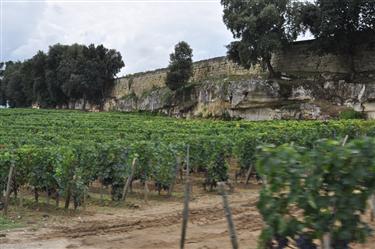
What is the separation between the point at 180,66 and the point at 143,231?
40.6 m

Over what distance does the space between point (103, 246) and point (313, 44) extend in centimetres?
3131

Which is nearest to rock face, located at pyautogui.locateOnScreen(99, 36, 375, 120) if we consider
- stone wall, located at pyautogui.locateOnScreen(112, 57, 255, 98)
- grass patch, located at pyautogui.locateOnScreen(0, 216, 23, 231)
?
stone wall, located at pyautogui.locateOnScreen(112, 57, 255, 98)

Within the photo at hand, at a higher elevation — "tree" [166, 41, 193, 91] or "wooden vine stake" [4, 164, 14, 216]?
"tree" [166, 41, 193, 91]

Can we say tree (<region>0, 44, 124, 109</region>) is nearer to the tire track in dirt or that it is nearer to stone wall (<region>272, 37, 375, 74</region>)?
stone wall (<region>272, 37, 375, 74</region>)

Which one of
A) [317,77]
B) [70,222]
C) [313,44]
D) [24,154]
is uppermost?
[313,44]

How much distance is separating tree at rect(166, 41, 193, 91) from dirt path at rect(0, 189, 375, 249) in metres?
37.4

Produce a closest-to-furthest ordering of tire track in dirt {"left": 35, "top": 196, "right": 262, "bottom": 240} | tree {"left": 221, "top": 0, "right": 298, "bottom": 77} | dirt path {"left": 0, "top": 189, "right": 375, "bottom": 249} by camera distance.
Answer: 1. dirt path {"left": 0, "top": 189, "right": 375, "bottom": 249}
2. tire track in dirt {"left": 35, "top": 196, "right": 262, "bottom": 240}
3. tree {"left": 221, "top": 0, "right": 298, "bottom": 77}

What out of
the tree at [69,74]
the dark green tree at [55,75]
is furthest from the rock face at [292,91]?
the dark green tree at [55,75]

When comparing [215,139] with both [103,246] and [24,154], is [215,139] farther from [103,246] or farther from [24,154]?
[103,246]

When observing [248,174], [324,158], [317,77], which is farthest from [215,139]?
[317,77]

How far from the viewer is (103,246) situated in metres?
8.00

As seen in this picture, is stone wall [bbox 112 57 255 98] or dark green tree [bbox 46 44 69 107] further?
dark green tree [bbox 46 44 69 107]

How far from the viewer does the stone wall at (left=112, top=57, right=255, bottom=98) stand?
1918 inches

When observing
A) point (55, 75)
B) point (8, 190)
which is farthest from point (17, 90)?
point (8, 190)
